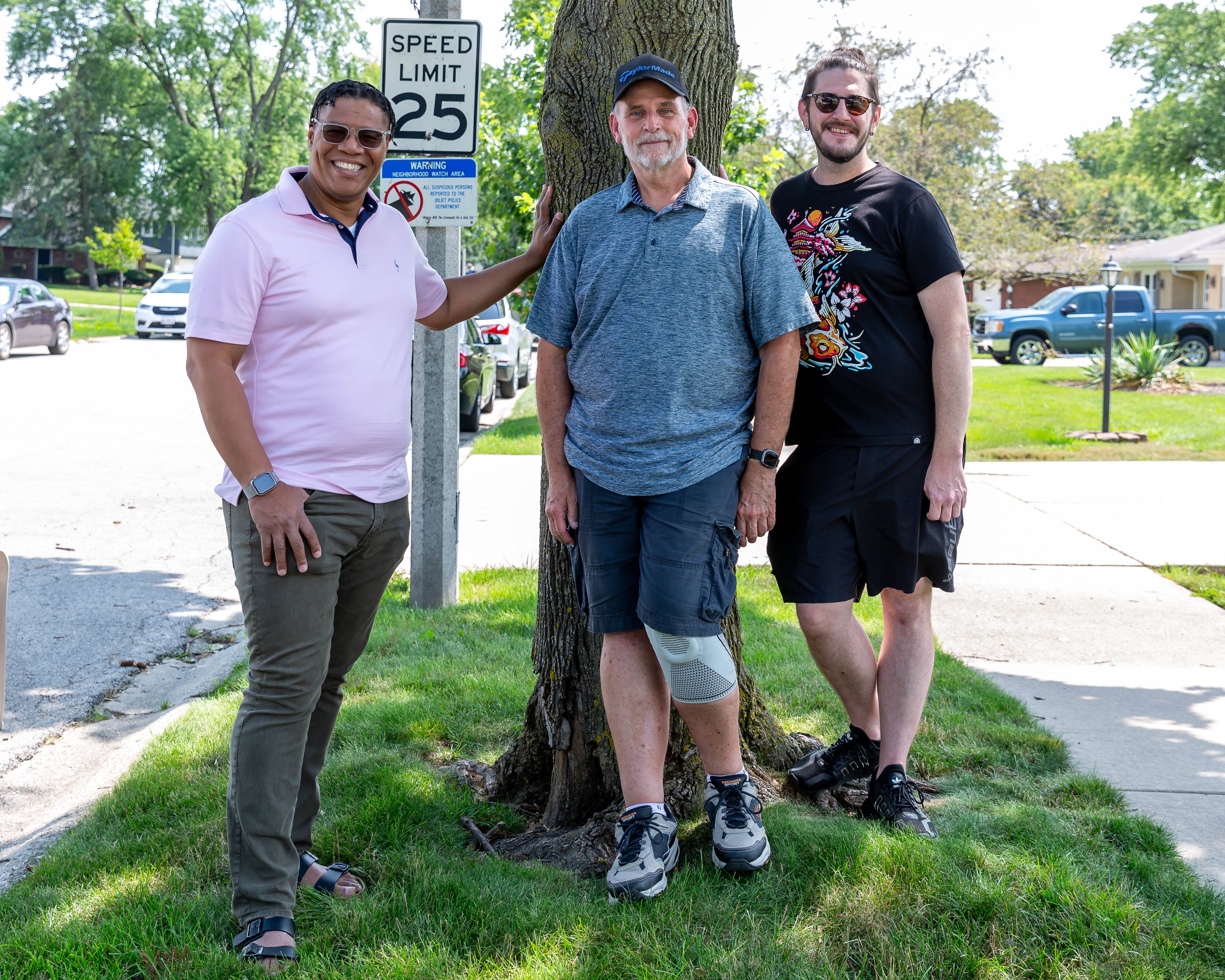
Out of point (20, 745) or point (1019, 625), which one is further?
point (1019, 625)

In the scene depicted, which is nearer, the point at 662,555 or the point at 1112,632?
the point at 662,555

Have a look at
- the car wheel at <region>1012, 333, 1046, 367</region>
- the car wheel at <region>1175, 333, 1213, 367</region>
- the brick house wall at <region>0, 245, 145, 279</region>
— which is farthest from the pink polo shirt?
the brick house wall at <region>0, 245, 145, 279</region>

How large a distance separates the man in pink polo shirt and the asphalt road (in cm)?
222

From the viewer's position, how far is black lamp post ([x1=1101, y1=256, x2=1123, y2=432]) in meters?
14.3

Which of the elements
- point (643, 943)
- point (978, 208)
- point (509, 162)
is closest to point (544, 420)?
point (643, 943)

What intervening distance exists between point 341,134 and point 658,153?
77cm

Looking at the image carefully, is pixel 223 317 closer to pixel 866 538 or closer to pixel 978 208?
pixel 866 538

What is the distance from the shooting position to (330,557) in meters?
2.77

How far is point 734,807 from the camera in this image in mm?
3023

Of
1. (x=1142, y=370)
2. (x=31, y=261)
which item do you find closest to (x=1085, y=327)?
(x=1142, y=370)

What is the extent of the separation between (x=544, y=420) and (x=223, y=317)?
869 millimetres

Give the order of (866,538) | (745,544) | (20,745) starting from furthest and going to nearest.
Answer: (20,745)
(866,538)
(745,544)

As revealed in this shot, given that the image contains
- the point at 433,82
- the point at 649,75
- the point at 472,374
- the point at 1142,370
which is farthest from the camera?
the point at 1142,370

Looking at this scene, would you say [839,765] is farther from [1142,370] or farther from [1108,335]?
[1142,370]
